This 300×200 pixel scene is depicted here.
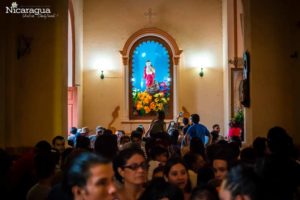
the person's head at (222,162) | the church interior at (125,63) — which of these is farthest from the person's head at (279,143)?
the church interior at (125,63)

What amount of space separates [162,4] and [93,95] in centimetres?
408

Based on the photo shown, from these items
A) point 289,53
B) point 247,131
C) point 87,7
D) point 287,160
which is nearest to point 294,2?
point 289,53

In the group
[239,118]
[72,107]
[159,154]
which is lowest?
[159,154]

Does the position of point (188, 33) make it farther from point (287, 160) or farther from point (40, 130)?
point (287, 160)

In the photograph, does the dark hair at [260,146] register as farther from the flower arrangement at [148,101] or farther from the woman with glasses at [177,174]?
the flower arrangement at [148,101]

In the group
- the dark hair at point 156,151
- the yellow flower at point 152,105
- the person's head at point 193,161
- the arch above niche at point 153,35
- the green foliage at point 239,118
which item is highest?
the arch above niche at point 153,35

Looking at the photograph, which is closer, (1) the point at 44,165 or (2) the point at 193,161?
(1) the point at 44,165

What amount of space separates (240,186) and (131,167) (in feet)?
5.80

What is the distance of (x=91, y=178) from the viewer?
3434mm

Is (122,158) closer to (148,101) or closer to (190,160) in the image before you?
(190,160)

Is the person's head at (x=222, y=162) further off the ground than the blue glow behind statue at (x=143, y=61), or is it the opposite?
the blue glow behind statue at (x=143, y=61)

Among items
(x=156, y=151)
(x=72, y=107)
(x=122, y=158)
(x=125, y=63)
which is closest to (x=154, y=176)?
(x=122, y=158)

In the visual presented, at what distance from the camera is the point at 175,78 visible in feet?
65.6

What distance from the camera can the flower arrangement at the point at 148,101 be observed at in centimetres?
2003
